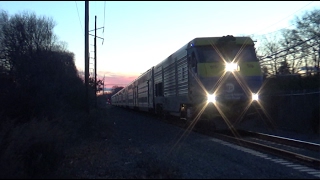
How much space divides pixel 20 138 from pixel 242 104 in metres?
10.4

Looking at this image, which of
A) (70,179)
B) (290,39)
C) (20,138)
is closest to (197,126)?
(20,138)

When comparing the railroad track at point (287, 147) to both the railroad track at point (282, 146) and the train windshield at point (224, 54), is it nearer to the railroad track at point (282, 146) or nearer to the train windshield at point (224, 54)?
the railroad track at point (282, 146)

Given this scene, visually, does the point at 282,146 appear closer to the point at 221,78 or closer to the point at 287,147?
the point at 287,147

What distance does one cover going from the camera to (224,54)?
19.4 metres

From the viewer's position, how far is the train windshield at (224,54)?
62.8 feet

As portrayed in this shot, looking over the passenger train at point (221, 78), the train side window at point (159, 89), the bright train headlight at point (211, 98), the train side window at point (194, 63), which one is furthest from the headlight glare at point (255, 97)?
the train side window at point (159, 89)

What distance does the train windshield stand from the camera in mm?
19147

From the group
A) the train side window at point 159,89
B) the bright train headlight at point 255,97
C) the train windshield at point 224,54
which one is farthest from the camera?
the train side window at point 159,89

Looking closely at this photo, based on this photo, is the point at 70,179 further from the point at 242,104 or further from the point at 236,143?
the point at 242,104

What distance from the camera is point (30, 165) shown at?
10.0 meters

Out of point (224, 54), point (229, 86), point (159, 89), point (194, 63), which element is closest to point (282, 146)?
point (229, 86)

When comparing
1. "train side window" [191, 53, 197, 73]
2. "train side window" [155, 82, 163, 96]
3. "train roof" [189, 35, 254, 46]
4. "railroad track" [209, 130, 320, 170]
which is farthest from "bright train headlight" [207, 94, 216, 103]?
"train side window" [155, 82, 163, 96]

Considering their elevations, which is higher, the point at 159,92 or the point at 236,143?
the point at 159,92

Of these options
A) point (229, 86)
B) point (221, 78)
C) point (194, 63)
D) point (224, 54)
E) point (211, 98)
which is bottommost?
point (211, 98)
